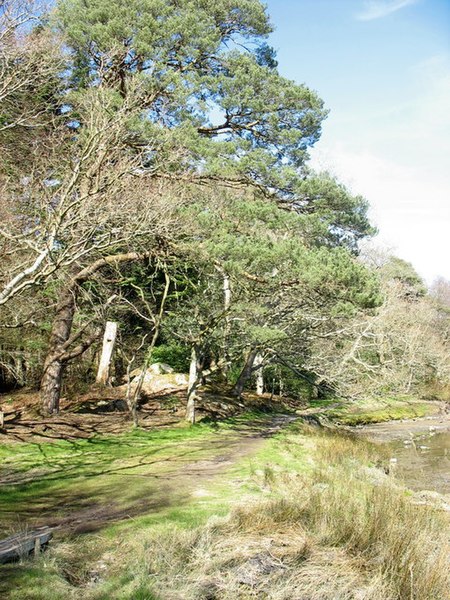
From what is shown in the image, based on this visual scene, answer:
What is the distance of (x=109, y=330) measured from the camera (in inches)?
691

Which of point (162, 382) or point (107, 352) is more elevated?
point (107, 352)

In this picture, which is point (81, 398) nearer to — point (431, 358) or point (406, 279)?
point (431, 358)

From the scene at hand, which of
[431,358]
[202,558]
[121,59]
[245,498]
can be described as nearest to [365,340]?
[431,358]

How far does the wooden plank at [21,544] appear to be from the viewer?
392cm

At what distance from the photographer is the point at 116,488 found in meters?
6.58

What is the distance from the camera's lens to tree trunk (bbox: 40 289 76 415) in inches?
468

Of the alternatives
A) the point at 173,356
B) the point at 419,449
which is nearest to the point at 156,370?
the point at 173,356

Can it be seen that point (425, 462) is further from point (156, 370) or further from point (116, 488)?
point (156, 370)

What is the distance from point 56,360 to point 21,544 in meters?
8.16

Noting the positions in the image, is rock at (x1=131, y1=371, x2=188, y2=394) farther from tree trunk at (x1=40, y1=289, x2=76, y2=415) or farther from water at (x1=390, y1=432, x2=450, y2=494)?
water at (x1=390, y1=432, x2=450, y2=494)

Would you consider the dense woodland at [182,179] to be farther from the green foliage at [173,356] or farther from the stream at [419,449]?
the green foliage at [173,356]

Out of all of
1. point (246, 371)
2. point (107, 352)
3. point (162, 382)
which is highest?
point (107, 352)

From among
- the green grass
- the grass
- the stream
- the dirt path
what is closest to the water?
the stream

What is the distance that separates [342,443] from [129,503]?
6.99 m
